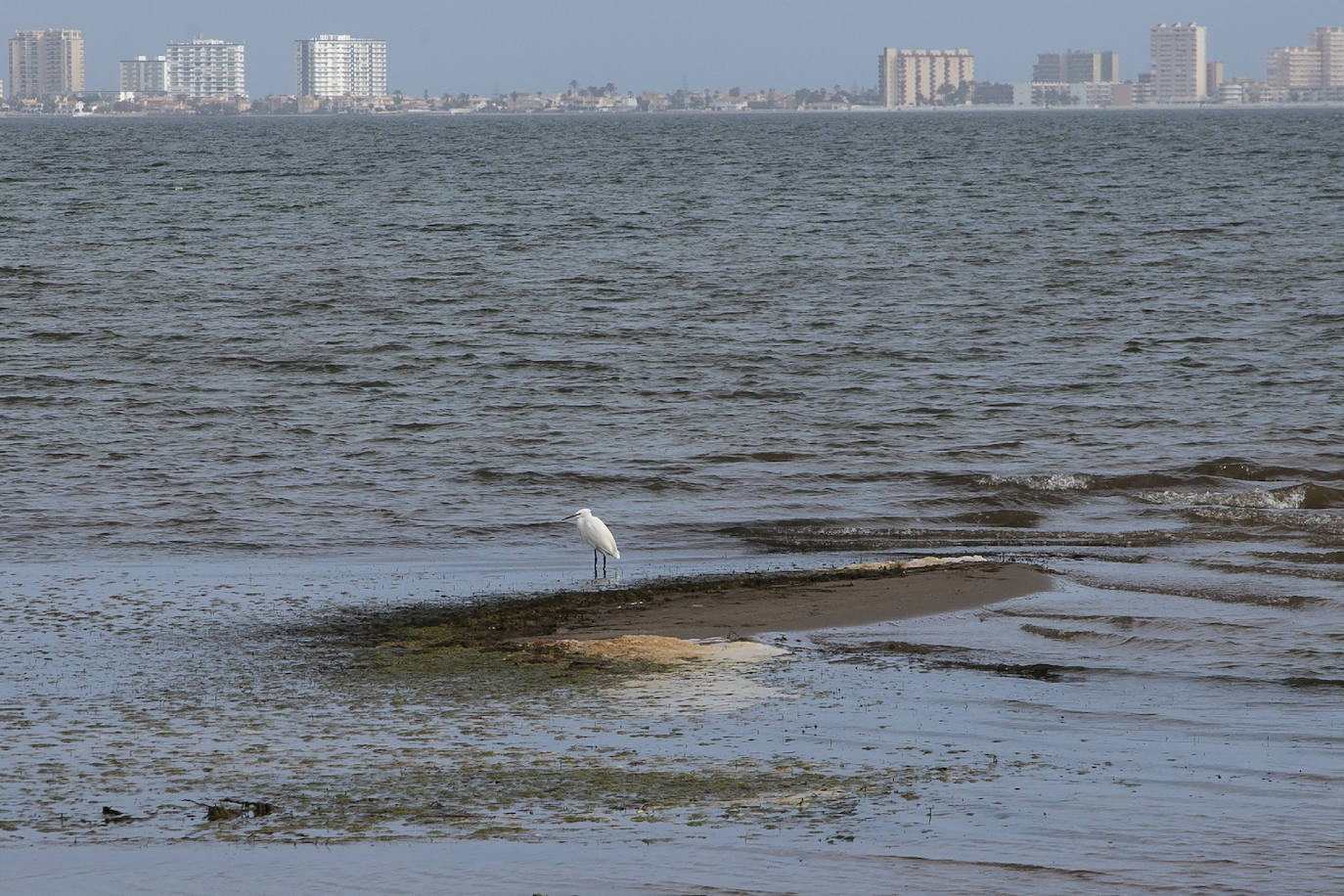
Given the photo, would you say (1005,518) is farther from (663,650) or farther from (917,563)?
(663,650)

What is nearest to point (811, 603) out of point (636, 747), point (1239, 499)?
point (636, 747)

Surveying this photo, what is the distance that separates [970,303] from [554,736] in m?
23.3

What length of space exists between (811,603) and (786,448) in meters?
7.23

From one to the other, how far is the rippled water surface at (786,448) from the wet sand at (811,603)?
0.39 metres

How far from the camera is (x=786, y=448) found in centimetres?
1833

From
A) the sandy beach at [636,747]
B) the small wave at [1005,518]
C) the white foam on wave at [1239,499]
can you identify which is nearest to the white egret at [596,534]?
the sandy beach at [636,747]

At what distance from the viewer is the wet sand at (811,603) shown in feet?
34.8

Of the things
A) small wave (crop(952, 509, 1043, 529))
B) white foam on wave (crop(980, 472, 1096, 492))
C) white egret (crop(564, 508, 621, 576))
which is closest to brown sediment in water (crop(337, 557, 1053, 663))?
white egret (crop(564, 508, 621, 576))

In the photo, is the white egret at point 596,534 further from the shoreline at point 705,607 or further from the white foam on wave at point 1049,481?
the white foam on wave at point 1049,481

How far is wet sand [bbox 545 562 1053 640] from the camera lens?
10609mm

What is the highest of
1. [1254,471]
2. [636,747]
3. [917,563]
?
[1254,471]

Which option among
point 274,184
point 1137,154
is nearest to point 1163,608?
point 274,184

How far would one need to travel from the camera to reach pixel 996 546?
543 inches

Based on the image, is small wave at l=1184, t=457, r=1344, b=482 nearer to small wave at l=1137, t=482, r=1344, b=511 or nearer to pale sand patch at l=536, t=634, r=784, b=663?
small wave at l=1137, t=482, r=1344, b=511
